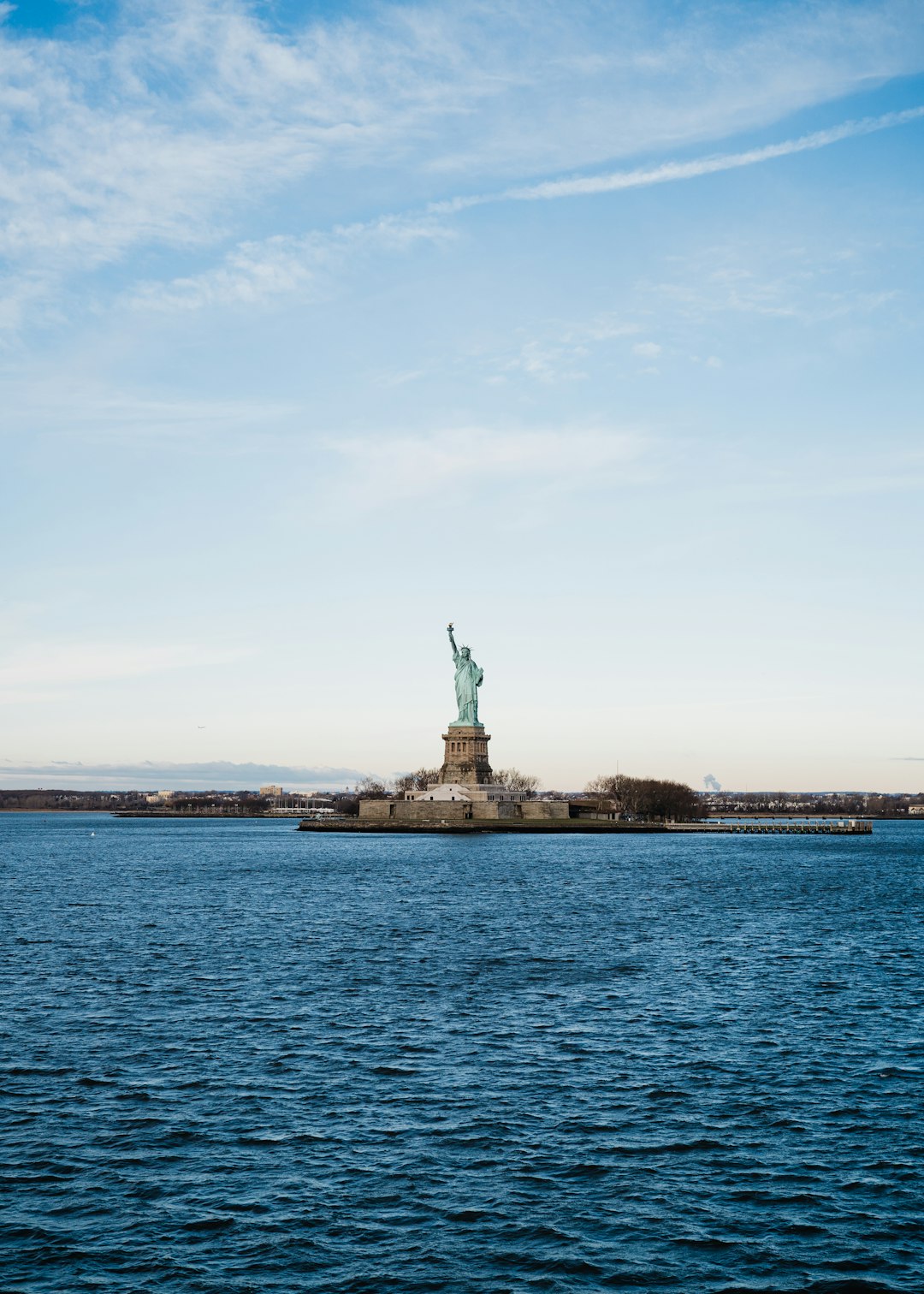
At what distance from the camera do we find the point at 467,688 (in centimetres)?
14238

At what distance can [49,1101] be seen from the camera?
20.3m

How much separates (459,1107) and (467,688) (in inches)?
4816

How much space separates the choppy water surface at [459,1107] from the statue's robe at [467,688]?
3832 inches

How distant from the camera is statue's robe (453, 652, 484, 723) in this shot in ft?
467

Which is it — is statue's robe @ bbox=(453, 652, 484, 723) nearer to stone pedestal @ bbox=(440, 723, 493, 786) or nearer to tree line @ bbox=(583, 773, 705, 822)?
stone pedestal @ bbox=(440, 723, 493, 786)

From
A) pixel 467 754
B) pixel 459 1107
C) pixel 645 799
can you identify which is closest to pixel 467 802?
pixel 467 754

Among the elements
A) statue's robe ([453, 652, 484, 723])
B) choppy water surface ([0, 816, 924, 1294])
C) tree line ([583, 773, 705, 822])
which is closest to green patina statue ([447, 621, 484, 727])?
statue's robe ([453, 652, 484, 723])

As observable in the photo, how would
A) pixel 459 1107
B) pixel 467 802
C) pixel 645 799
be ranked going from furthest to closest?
1. pixel 645 799
2. pixel 467 802
3. pixel 459 1107

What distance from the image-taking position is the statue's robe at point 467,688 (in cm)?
14225

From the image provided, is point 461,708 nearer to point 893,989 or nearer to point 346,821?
point 346,821

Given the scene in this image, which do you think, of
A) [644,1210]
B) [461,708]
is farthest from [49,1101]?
[461,708]

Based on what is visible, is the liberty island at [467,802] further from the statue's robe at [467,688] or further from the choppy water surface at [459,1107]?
the choppy water surface at [459,1107]

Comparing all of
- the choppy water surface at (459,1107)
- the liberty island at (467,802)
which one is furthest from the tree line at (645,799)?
the choppy water surface at (459,1107)

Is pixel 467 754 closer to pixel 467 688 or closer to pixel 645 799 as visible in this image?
pixel 467 688
